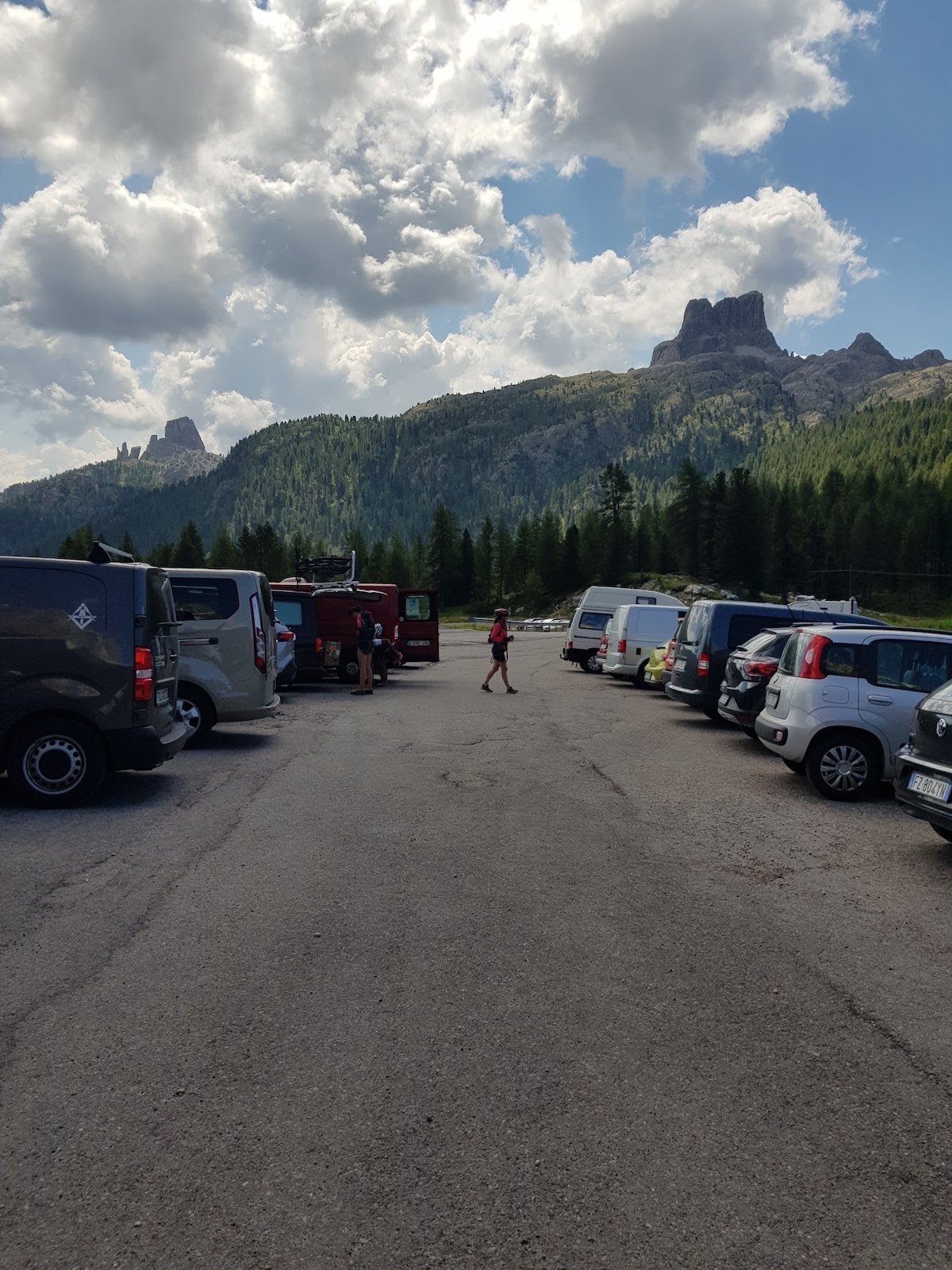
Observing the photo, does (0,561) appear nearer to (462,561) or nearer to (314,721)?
(314,721)

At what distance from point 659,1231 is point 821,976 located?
2439mm

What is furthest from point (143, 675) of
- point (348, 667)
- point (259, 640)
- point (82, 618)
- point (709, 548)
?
point (709, 548)

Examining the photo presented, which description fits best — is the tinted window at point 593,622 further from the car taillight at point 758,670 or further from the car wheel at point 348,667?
the car taillight at point 758,670

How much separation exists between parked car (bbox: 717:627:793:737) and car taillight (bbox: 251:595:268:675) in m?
6.15

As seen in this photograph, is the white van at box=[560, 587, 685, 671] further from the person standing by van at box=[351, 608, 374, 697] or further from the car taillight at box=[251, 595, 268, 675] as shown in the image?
the car taillight at box=[251, 595, 268, 675]

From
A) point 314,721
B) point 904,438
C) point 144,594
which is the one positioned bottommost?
point 314,721

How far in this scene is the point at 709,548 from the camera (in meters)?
104

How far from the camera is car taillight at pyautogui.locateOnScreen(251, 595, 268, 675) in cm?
1273

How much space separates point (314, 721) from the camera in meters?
15.9

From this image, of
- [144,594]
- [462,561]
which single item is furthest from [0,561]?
[462,561]

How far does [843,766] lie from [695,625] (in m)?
6.04

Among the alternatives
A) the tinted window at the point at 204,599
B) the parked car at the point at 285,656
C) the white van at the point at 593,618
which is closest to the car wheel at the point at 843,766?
the tinted window at the point at 204,599

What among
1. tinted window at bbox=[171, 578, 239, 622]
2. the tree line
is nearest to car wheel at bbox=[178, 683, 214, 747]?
tinted window at bbox=[171, 578, 239, 622]

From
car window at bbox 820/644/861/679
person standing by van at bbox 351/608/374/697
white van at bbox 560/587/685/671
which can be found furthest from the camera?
white van at bbox 560/587/685/671
